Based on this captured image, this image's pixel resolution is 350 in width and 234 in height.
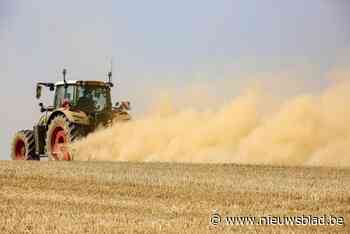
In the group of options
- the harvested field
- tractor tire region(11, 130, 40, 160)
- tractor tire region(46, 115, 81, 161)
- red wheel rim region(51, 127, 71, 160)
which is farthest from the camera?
tractor tire region(11, 130, 40, 160)

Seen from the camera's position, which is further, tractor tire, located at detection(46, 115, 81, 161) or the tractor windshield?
the tractor windshield

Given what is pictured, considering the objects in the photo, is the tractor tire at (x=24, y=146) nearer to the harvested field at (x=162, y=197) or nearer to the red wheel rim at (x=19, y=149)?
the red wheel rim at (x=19, y=149)

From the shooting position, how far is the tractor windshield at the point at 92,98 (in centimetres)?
2494

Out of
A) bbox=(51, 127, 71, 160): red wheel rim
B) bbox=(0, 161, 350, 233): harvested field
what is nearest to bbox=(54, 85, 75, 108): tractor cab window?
bbox=(51, 127, 71, 160): red wheel rim

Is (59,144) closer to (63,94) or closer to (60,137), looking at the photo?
(60,137)

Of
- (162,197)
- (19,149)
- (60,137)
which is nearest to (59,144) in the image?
(60,137)

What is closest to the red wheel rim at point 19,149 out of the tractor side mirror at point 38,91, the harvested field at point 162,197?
the tractor side mirror at point 38,91

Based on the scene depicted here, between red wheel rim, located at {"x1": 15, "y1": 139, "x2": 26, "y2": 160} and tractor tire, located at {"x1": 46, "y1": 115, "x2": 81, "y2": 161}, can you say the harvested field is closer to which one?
tractor tire, located at {"x1": 46, "y1": 115, "x2": 81, "y2": 161}

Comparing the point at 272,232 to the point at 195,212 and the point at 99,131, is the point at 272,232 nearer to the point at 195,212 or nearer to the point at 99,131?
the point at 195,212

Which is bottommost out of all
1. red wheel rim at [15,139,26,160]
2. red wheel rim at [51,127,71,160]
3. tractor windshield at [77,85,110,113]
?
red wheel rim at [51,127,71,160]

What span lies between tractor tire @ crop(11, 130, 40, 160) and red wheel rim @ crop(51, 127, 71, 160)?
4.87 feet

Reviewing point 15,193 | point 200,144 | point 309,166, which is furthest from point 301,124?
point 15,193

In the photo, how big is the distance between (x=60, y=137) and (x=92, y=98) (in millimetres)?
1622

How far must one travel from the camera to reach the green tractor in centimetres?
2409
